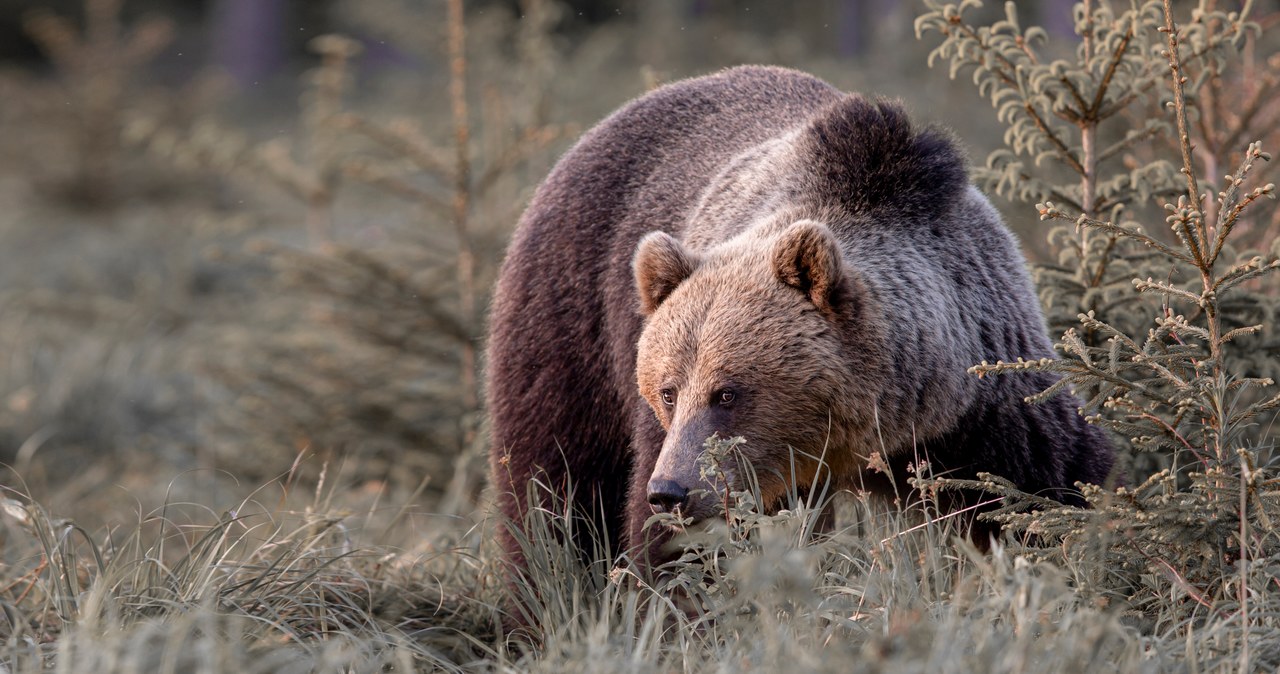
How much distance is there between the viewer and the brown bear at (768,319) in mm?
→ 3730

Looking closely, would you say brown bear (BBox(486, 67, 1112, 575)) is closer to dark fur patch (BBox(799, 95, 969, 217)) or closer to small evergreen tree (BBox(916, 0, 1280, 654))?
dark fur patch (BBox(799, 95, 969, 217))

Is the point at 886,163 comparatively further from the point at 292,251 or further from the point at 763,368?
the point at 292,251

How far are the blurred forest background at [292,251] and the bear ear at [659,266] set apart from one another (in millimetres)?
1239

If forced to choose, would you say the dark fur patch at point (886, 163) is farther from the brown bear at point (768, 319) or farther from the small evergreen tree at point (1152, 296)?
the small evergreen tree at point (1152, 296)

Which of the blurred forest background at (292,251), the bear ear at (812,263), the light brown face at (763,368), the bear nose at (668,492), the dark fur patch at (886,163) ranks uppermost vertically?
the dark fur patch at (886,163)

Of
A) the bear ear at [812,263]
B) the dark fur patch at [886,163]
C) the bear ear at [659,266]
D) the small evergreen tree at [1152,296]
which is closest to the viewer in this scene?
the small evergreen tree at [1152,296]

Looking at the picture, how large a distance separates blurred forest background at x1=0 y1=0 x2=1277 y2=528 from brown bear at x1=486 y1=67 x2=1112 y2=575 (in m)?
0.70

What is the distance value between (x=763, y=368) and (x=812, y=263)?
31cm

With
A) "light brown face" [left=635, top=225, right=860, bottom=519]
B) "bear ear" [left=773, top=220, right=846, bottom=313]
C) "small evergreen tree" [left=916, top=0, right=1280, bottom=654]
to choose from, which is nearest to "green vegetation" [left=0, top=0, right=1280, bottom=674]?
"small evergreen tree" [left=916, top=0, right=1280, bottom=654]

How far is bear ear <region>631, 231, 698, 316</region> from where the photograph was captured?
3.90 metres

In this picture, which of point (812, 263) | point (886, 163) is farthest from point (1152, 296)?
point (812, 263)

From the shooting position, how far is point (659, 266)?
393 cm

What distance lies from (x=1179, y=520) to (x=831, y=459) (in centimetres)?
93

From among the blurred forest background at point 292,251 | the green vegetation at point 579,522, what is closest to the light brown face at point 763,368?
the green vegetation at point 579,522
